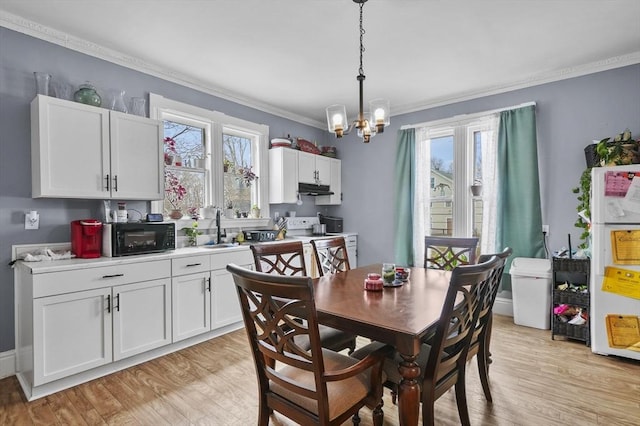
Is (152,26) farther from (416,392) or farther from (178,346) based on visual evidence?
(416,392)

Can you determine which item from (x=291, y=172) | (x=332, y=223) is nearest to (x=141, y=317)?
→ (x=291, y=172)

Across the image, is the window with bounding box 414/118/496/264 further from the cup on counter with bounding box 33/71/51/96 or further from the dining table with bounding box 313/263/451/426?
the cup on counter with bounding box 33/71/51/96

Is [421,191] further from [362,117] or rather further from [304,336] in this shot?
[304,336]

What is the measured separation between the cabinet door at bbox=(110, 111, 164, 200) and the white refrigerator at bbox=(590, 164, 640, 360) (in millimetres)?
3934

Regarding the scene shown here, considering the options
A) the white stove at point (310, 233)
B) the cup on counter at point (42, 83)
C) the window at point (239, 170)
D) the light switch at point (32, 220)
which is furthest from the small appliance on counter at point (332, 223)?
the cup on counter at point (42, 83)

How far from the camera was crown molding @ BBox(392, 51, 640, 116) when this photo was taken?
10.5 feet

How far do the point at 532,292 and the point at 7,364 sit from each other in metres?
4.75

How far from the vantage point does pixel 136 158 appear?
2.91 metres

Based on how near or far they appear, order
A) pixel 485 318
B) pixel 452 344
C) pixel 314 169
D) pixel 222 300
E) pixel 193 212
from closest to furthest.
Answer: pixel 452 344, pixel 485 318, pixel 222 300, pixel 193 212, pixel 314 169

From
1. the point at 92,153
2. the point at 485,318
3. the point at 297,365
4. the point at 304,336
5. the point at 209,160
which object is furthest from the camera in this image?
the point at 209,160

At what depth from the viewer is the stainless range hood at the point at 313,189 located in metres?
4.69

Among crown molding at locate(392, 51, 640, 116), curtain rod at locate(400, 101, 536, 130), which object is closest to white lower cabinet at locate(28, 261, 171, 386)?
curtain rod at locate(400, 101, 536, 130)

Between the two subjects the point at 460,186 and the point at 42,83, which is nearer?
the point at 42,83

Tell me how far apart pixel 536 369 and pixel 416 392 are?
5.95 feet
